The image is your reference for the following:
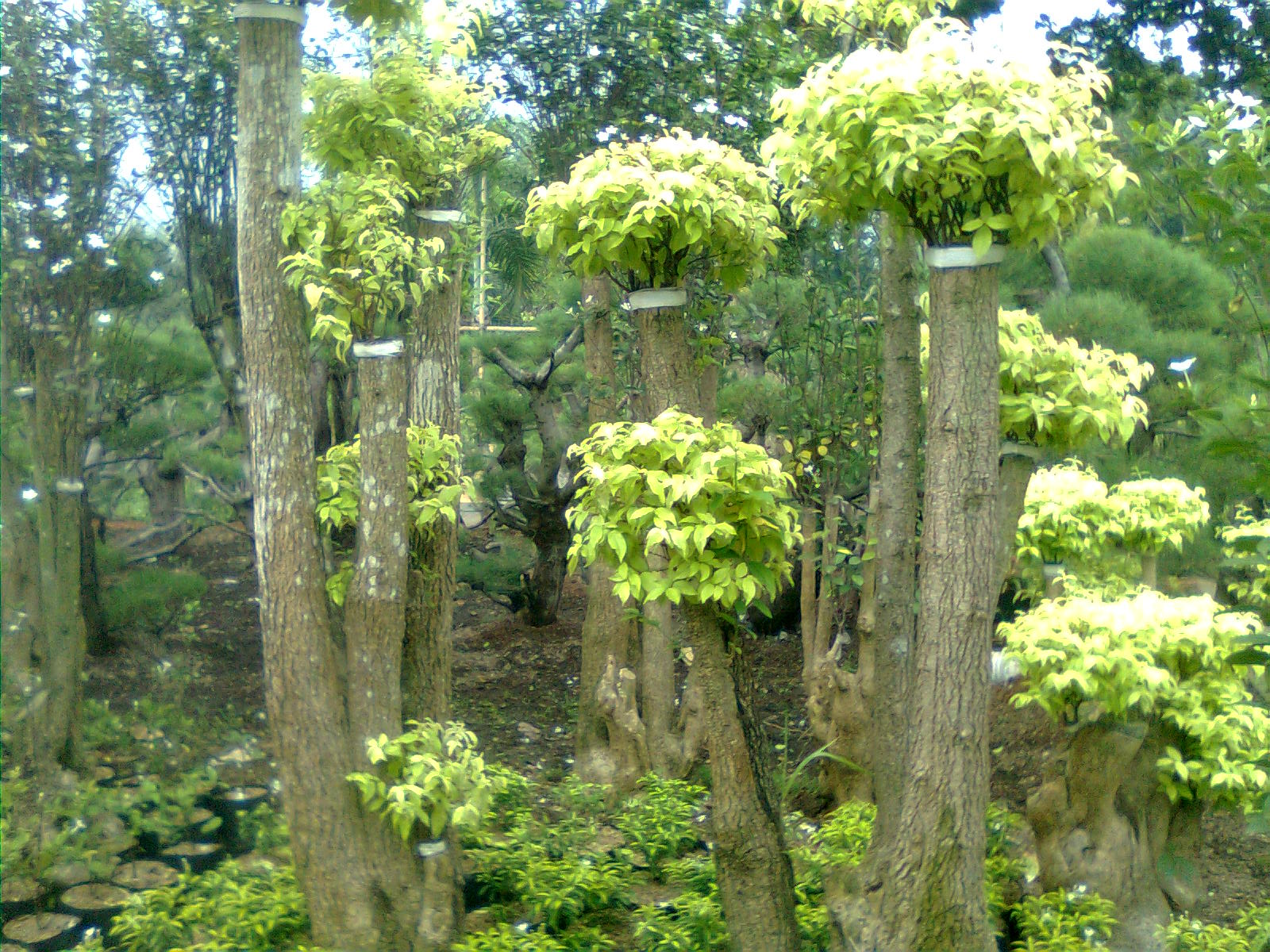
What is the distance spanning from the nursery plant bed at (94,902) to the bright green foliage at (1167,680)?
226 cm

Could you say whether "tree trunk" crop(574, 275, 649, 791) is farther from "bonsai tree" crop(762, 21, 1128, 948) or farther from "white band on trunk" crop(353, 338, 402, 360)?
"bonsai tree" crop(762, 21, 1128, 948)

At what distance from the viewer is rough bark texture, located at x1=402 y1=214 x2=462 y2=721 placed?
2605mm

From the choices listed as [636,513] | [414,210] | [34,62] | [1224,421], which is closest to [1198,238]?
[1224,421]

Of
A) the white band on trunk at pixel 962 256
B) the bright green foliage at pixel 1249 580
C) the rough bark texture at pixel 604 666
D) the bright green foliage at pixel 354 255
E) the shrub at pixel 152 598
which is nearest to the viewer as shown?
the white band on trunk at pixel 962 256

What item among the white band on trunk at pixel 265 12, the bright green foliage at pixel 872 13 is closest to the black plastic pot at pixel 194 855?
the white band on trunk at pixel 265 12

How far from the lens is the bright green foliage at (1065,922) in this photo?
7.90 ft

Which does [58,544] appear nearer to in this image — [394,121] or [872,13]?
[394,121]

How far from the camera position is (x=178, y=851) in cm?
254

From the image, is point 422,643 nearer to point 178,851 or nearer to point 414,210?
point 178,851

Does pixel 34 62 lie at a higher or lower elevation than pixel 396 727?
higher

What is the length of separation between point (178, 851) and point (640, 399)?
208 cm

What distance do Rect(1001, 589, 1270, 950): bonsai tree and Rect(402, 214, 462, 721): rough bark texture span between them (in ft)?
4.83

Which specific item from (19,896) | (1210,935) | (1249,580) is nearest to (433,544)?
(19,896)

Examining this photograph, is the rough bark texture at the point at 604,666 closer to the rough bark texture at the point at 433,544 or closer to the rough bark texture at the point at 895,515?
the rough bark texture at the point at 433,544
